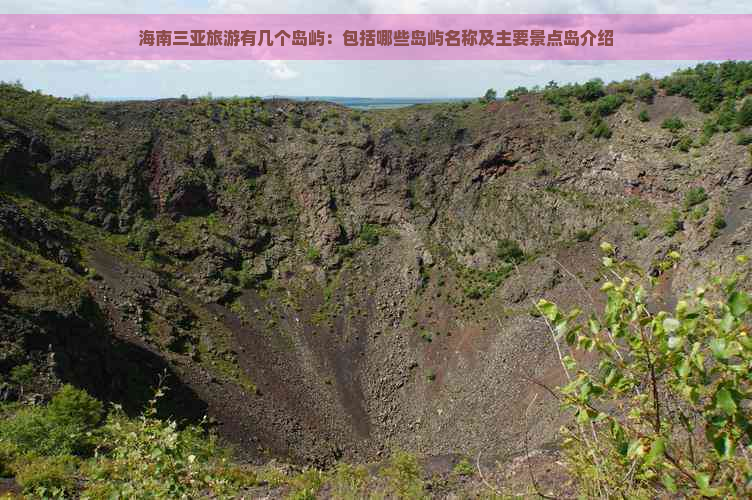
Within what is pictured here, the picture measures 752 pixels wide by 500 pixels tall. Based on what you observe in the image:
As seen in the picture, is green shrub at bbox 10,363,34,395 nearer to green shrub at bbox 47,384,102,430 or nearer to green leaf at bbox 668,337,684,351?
green shrub at bbox 47,384,102,430

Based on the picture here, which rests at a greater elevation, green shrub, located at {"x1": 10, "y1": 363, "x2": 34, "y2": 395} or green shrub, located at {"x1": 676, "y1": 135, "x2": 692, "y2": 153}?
green shrub, located at {"x1": 676, "y1": 135, "x2": 692, "y2": 153}

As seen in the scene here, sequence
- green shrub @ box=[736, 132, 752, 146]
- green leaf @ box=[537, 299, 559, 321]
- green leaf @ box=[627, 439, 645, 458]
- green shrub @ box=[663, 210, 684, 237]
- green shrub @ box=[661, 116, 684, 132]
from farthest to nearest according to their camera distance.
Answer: green shrub @ box=[661, 116, 684, 132]
green shrub @ box=[736, 132, 752, 146]
green shrub @ box=[663, 210, 684, 237]
green leaf @ box=[537, 299, 559, 321]
green leaf @ box=[627, 439, 645, 458]

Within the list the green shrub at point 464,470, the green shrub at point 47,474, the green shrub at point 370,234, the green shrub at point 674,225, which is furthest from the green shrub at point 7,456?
the green shrub at point 674,225

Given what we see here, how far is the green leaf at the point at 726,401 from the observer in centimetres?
227

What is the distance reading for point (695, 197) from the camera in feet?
88.4

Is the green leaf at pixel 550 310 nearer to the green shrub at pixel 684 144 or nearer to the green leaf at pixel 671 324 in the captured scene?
the green leaf at pixel 671 324

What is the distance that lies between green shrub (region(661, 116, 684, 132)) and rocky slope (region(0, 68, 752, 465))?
1.36ft

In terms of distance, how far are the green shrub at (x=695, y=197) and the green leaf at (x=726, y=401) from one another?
29387 millimetres

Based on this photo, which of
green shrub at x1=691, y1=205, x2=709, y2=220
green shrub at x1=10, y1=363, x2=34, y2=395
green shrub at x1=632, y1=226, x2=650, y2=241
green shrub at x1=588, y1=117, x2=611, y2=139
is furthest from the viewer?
green shrub at x1=588, y1=117, x2=611, y2=139

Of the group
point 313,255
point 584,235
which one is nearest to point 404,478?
point 584,235

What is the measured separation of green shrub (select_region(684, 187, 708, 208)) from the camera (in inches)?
1055

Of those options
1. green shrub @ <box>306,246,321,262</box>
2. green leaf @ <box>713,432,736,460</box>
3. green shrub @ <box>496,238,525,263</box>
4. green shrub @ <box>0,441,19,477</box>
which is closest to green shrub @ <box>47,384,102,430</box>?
green shrub @ <box>0,441,19,477</box>

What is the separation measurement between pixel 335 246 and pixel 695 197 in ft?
72.8

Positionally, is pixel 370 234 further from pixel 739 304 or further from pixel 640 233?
pixel 739 304
